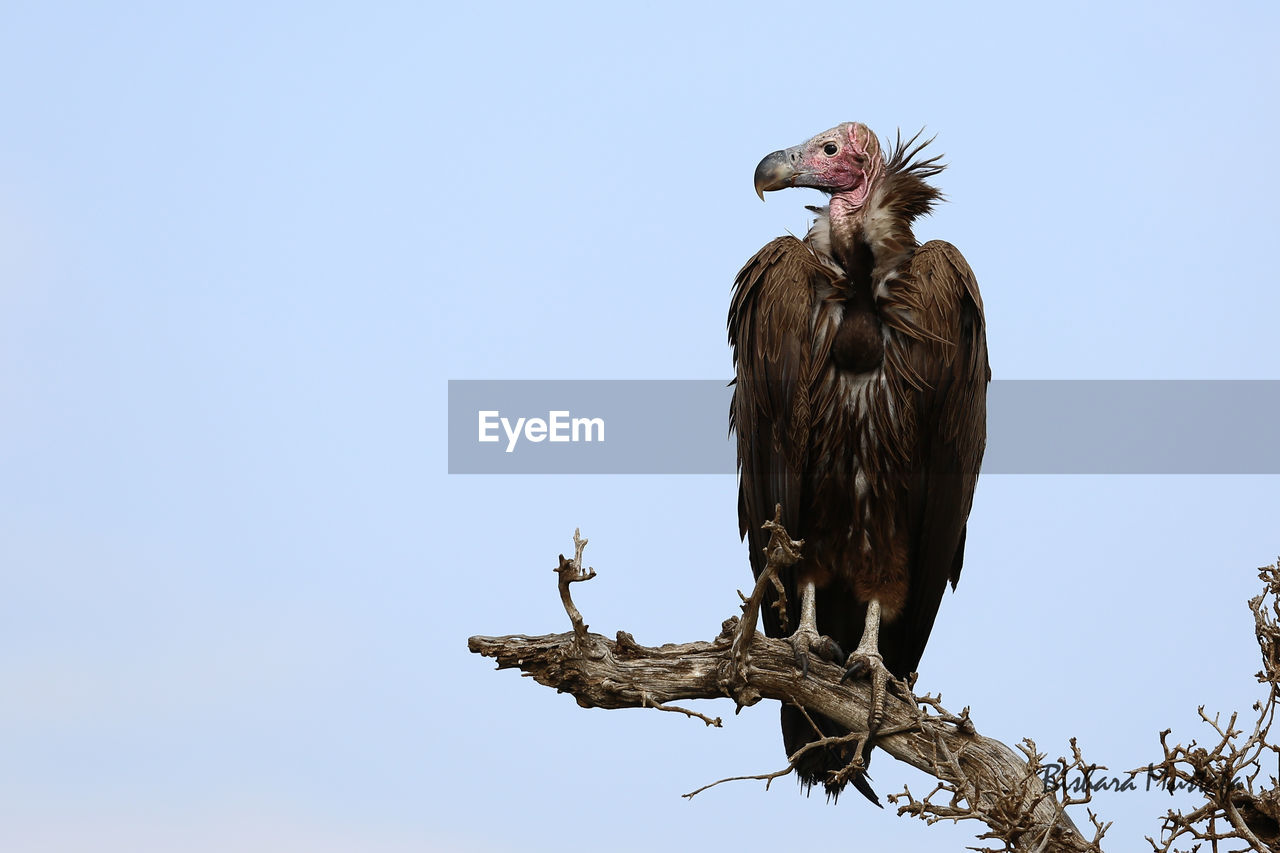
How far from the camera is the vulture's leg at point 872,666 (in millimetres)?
5598

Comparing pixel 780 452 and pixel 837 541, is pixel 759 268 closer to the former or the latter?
pixel 780 452

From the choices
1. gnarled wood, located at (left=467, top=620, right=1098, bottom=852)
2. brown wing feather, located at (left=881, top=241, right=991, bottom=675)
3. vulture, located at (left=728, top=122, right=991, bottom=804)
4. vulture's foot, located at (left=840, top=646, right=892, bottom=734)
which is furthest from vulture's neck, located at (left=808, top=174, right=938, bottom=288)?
gnarled wood, located at (left=467, top=620, right=1098, bottom=852)

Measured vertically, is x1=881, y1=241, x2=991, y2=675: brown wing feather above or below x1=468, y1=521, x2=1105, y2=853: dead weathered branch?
above

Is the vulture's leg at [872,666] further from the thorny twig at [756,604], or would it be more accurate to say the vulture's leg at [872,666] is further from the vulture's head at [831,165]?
the vulture's head at [831,165]

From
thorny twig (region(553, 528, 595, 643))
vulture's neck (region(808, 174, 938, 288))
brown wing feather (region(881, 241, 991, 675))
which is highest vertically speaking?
vulture's neck (region(808, 174, 938, 288))

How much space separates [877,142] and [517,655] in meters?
3.06

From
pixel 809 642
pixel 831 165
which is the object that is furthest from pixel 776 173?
pixel 809 642

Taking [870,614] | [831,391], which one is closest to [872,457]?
[831,391]

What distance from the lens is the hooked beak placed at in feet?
21.4

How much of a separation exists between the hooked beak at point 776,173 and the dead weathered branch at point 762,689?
221 centimetres

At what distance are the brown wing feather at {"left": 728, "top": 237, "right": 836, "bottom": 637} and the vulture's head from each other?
0.52 meters

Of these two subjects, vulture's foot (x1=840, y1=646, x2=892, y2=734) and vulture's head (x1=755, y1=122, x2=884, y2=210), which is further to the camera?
vulture's head (x1=755, y1=122, x2=884, y2=210)

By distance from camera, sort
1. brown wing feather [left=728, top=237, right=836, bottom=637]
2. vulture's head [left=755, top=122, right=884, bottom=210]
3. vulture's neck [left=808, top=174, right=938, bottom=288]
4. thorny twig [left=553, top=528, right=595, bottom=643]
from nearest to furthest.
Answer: thorny twig [left=553, top=528, right=595, bottom=643] → brown wing feather [left=728, top=237, right=836, bottom=637] → vulture's neck [left=808, top=174, right=938, bottom=288] → vulture's head [left=755, top=122, right=884, bottom=210]

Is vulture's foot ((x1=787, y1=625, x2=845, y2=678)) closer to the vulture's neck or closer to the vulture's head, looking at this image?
the vulture's neck
